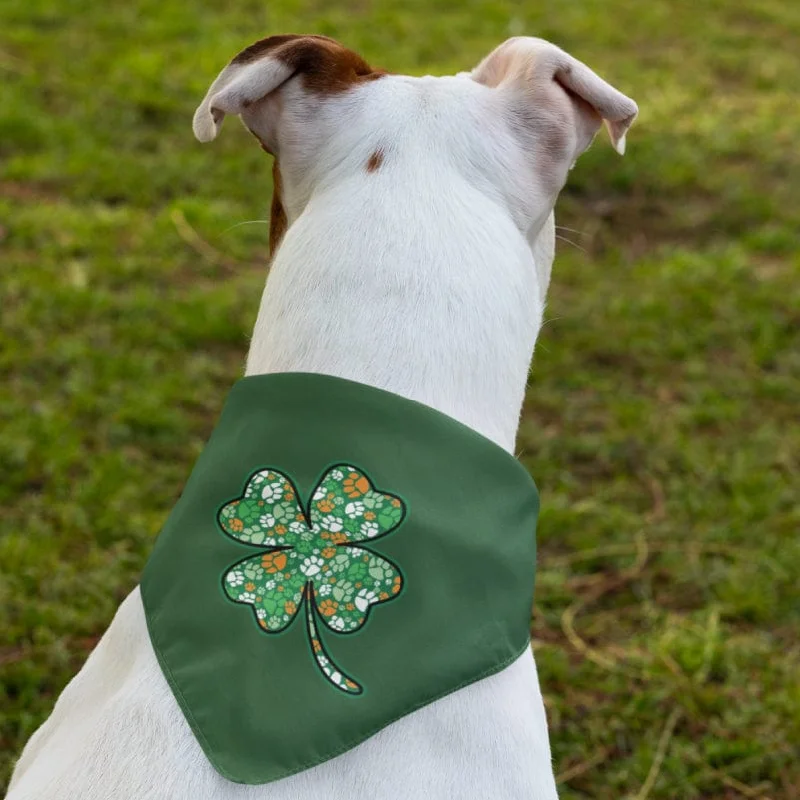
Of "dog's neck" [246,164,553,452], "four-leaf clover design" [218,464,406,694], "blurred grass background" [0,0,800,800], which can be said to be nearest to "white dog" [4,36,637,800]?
"dog's neck" [246,164,553,452]

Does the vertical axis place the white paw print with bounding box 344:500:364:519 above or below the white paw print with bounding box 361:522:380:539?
above

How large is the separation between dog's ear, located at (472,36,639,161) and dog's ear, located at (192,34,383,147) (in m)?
0.29

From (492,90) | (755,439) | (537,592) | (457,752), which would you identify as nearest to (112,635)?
(457,752)

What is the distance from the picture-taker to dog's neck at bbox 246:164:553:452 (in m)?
2.19

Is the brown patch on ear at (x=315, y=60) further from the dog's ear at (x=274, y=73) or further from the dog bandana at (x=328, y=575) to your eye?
the dog bandana at (x=328, y=575)

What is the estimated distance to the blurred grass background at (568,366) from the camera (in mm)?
3822

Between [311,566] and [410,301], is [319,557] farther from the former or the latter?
[410,301]

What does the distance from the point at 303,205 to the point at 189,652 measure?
917 millimetres

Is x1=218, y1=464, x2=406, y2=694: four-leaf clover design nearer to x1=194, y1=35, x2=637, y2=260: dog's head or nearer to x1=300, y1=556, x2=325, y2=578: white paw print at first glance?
x1=300, y1=556, x2=325, y2=578: white paw print

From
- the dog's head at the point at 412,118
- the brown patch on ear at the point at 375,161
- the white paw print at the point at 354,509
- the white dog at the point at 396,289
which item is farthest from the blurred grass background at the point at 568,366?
the brown patch on ear at the point at 375,161

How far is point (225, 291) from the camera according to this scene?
5.68 meters

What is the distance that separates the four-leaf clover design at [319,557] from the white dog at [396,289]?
7.1 inches

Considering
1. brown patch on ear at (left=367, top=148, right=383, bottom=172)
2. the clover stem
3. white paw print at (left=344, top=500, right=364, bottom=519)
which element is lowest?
the clover stem

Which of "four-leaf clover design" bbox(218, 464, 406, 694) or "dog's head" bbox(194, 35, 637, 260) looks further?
"dog's head" bbox(194, 35, 637, 260)
